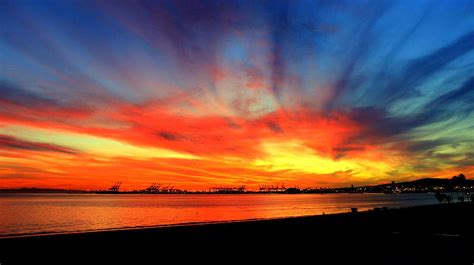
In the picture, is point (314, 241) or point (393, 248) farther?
point (314, 241)

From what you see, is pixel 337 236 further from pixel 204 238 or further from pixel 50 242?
pixel 50 242

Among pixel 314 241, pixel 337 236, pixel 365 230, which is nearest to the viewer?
pixel 314 241

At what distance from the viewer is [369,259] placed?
10.3 meters

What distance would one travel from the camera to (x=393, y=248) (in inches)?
461

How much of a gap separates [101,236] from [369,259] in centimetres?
903

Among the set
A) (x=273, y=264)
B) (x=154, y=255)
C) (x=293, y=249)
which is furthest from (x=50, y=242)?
(x=293, y=249)

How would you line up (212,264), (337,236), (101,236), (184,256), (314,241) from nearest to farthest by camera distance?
(212,264), (184,256), (101,236), (314,241), (337,236)

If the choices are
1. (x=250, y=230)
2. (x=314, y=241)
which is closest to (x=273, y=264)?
(x=314, y=241)

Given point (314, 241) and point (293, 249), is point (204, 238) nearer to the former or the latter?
point (293, 249)

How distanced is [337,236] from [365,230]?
2.92 meters

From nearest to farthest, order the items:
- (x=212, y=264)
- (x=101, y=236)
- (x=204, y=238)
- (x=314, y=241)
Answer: (x=212, y=264) → (x=101, y=236) → (x=204, y=238) → (x=314, y=241)

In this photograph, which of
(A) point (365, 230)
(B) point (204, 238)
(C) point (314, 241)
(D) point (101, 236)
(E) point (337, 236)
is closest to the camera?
(D) point (101, 236)

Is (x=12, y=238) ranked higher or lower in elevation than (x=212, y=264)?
higher

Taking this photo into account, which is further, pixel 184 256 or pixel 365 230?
pixel 365 230
